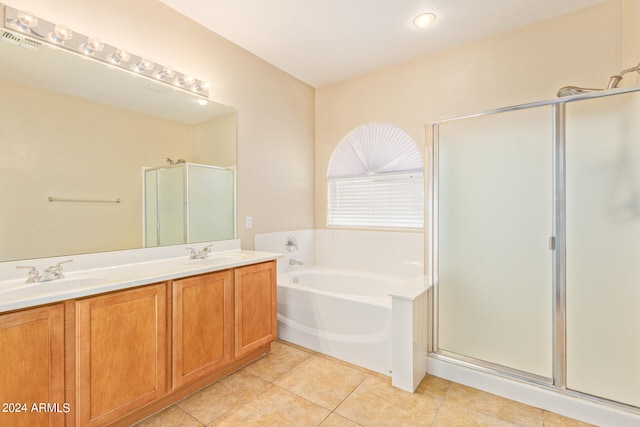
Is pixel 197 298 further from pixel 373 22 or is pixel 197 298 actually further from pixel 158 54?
pixel 373 22

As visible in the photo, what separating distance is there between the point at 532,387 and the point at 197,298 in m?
2.11

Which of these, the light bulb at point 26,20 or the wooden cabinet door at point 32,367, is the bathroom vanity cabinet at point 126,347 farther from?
the light bulb at point 26,20

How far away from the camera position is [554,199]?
5.95 ft

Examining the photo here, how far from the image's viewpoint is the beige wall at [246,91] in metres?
1.84

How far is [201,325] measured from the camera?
1.81m

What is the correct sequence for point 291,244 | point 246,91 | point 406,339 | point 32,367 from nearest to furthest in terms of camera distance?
1. point 32,367
2. point 406,339
3. point 246,91
4. point 291,244

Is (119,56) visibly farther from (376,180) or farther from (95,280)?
(376,180)

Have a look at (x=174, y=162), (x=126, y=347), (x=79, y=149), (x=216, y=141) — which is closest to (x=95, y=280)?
(x=126, y=347)

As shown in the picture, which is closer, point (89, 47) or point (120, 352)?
point (120, 352)

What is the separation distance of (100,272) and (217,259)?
0.72 meters

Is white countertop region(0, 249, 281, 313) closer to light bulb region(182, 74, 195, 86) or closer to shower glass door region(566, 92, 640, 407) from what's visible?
light bulb region(182, 74, 195, 86)

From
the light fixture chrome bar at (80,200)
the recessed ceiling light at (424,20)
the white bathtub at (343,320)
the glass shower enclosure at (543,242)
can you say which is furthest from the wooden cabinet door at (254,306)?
the recessed ceiling light at (424,20)

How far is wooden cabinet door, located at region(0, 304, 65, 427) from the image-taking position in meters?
1.13

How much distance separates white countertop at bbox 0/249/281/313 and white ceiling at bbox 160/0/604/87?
1811 mm
